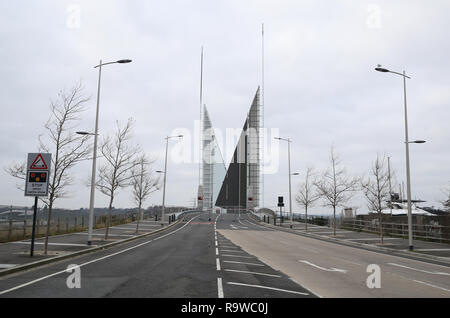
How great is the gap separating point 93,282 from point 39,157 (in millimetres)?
7850

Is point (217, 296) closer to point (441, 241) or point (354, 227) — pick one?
point (441, 241)

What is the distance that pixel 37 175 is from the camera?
50.7 ft

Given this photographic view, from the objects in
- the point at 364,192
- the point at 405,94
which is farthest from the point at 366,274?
the point at 364,192

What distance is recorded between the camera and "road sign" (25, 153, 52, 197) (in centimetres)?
1525

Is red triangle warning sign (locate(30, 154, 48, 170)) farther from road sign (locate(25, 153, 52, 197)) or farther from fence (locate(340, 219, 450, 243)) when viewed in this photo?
fence (locate(340, 219, 450, 243))

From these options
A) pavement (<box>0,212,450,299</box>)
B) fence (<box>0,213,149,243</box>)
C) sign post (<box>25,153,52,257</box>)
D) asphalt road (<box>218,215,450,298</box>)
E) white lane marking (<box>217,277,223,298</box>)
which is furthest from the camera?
fence (<box>0,213,149,243</box>)

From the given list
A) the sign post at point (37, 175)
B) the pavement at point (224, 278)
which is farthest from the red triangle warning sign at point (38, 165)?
the pavement at point (224, 278)

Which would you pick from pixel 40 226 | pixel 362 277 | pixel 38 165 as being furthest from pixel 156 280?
pixel 40 226

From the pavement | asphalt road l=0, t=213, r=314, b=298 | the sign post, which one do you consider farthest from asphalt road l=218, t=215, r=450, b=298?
the sign post

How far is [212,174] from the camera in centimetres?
13475

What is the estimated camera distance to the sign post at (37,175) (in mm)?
15250

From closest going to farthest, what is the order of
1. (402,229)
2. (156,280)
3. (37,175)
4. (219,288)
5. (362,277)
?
1. (219,288)
2. (156,280)
3. (362,277)
4. (37,175)
5. (402,229)

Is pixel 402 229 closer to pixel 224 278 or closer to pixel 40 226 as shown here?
pixel 224 278

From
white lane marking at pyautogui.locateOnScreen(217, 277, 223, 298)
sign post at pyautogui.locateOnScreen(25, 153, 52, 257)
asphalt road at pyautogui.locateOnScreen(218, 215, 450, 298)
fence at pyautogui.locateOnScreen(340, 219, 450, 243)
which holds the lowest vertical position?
asphalt road at pyautogui.locateOnScreen(218, 215, 450, 298)
